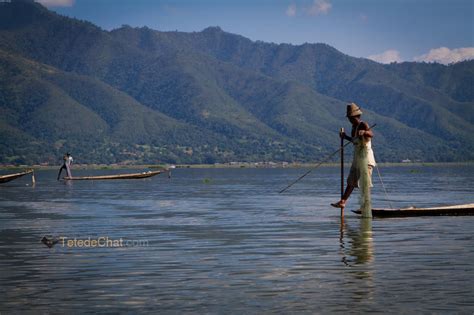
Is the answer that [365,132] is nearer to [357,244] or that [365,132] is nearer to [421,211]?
[421,211]

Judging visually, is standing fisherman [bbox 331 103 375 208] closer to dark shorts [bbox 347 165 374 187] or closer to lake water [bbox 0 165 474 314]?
dark shorts [bbox 347 165 374 187]

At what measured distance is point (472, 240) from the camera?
25.7 metres

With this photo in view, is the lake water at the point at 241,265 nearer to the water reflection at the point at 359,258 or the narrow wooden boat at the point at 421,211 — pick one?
the water reflection at the point at 359,258

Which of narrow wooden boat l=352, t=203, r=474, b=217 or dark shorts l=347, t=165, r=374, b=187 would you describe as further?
narrow wooden boat l=352, t=203, r=474, b=217

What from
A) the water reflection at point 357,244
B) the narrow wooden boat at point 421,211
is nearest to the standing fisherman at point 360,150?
the water reflection at point 357,244

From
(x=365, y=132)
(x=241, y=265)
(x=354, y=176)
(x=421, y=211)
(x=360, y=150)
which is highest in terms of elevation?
(x=365, y=132)

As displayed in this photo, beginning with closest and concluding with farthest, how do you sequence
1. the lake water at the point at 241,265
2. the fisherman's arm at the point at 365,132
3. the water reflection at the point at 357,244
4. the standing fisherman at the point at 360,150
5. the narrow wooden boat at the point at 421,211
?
the lake water at the point at 241,265 → the water reflection at the point at 357,244 → the fisherman's arm at the point at 365,132 → the standing fisherman at the point at 360,150 → the narrow wooden boat at the point at 421,211

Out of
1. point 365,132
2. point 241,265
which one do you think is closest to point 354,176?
point 365,132

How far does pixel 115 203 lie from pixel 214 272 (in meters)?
32.3

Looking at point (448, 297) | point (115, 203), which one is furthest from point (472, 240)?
point (115, 203)

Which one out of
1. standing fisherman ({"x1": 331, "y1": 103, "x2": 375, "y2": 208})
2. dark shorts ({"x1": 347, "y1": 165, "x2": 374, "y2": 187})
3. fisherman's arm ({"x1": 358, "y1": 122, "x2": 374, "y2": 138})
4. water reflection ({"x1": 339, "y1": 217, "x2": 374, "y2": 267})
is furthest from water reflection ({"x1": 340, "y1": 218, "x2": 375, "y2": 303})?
fisherman's arm ({"x1": 358, "y1": 122, "x2": 374, "y2": 138})

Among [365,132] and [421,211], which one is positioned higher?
[365,132]

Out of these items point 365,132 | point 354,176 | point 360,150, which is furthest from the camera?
point 354,176

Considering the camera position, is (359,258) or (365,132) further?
(365,132)
